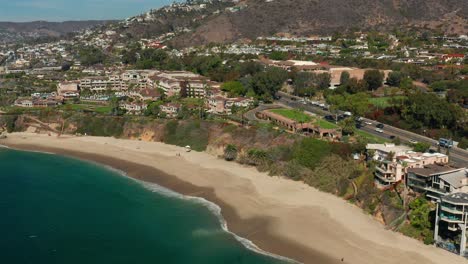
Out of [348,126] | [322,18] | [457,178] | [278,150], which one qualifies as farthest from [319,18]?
[457,178]

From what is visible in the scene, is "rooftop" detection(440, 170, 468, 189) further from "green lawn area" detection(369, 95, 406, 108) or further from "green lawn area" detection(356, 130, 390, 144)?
"green lawn area" detection(369, 95, 406, 108)

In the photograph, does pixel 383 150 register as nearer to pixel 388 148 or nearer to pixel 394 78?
pixel 388 148

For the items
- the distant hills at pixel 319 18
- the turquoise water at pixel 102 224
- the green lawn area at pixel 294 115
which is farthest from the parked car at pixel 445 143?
the distant hills at pixel 319 18

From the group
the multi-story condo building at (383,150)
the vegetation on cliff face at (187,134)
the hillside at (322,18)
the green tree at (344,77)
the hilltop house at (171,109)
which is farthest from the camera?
the hillside at (322,18)

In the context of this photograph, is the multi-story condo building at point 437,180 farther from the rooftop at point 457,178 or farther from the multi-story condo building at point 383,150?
the multi-story condo building at point 383,150

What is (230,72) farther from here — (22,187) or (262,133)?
(22,187)

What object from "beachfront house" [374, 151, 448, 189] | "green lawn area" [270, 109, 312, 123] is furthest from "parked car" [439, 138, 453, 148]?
"green lawn area" [270, 109, 312, 123]

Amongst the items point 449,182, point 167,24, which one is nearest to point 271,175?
point 449,182
